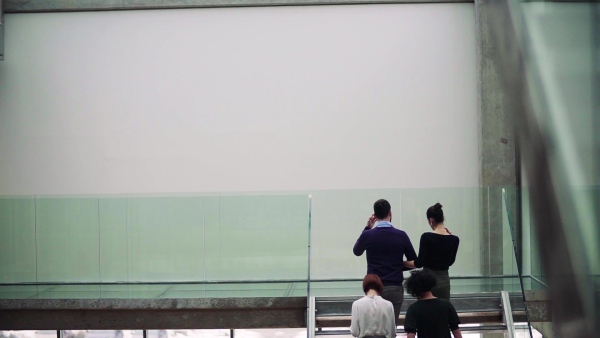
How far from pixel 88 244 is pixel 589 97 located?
1059 cm

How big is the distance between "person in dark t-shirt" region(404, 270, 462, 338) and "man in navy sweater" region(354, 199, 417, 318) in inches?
40.6

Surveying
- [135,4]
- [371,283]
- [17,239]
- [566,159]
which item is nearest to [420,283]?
[371,283]

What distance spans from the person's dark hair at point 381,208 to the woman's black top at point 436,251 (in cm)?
37

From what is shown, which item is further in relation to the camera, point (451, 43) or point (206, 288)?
point (451, 43)

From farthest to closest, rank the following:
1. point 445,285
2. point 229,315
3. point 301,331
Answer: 1. point 301,331
2. point 229,315
3. point 445,285

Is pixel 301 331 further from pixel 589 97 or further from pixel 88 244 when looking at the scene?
pixel 589 97

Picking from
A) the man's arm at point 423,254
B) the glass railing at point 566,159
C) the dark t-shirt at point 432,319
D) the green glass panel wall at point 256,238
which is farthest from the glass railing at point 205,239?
the glass railing at point 566,159

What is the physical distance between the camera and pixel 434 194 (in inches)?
405

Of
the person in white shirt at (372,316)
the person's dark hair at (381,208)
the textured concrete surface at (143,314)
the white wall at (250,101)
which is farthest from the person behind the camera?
the white wall at (250,101)

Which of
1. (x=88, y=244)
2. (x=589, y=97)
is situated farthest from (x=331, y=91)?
(x=589, y=97)

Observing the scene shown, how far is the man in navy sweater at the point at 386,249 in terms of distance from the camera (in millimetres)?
6000

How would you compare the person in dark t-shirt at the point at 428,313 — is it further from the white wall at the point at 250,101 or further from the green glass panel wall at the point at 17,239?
the green glass panel wall at the point at 17,239

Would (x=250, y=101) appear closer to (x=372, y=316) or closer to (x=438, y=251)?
(x=438, y=251)

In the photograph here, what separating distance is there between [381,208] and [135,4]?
7.30 m
